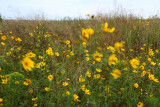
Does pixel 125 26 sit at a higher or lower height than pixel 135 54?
higher

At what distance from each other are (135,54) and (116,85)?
1185mm

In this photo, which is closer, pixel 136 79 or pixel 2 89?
pixel 2 89

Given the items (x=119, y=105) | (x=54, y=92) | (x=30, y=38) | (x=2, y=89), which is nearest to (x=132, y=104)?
(x=119, y=105)

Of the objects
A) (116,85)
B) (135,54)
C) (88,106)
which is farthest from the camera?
(135,54)

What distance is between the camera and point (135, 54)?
239 cm

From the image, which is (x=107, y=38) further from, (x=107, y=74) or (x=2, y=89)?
(x=2, y=89)

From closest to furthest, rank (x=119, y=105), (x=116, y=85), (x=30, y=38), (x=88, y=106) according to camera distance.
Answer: (x=88, y=106) → (x=119, y=105) → (x=116, y=85) → (x=30, y=38)

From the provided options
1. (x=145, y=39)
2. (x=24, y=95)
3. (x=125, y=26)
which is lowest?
(x=24, y=95)

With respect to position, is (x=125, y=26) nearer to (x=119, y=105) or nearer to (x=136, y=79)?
(x=136, y=79)

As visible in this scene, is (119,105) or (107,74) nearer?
(119,105)

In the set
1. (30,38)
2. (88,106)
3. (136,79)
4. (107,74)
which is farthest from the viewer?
(30,38)

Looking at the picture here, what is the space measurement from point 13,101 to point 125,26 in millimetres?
2817

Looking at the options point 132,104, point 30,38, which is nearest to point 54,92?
point 132,104

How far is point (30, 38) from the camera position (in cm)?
303
